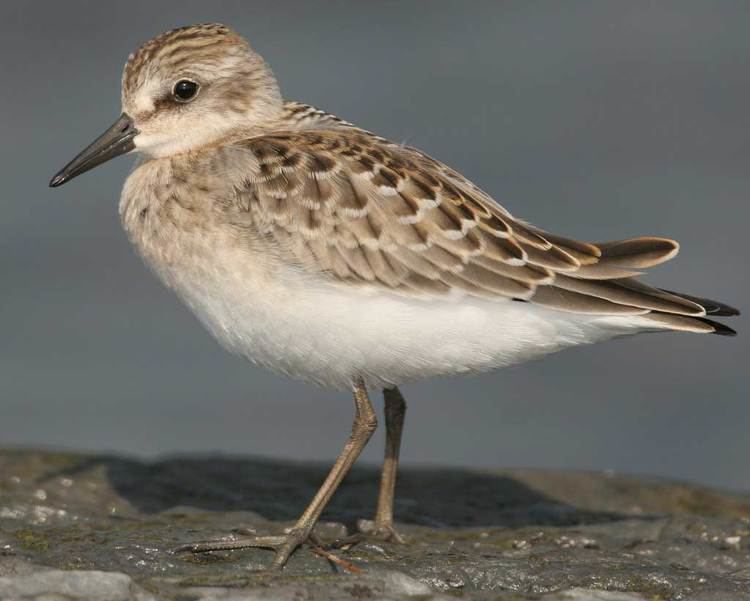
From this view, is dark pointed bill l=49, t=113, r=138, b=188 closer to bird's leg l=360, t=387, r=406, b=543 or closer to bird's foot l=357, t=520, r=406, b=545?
bird's leg l=360, t=387, r=406, b=543

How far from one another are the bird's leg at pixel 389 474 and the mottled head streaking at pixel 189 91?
148 centimetres

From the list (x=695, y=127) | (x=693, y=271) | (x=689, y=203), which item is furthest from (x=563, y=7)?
(x=693, y=271)

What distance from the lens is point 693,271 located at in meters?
11.5

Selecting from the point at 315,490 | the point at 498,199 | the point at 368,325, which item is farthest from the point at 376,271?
the point at 498,199

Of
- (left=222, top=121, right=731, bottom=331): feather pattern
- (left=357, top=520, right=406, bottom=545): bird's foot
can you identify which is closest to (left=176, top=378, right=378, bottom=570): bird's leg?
(left=357, top=520, right=406, bottom=545): bird's foot

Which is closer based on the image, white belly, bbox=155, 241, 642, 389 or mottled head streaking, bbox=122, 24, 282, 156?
white belly, bbox=155, 241, 642, 389

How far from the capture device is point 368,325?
19.9 feet

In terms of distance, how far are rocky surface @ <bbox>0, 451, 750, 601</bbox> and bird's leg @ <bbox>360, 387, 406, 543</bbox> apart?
15 cm

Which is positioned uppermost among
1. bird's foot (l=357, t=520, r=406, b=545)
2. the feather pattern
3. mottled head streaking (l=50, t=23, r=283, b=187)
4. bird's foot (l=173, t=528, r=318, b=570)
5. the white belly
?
mottled head streaking (l=50, t=23, r=283, b=187)

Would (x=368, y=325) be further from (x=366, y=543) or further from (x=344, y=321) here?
(x=366, y=543)

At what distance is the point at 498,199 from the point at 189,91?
553cm

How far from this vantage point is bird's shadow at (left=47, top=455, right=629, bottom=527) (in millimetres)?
7246

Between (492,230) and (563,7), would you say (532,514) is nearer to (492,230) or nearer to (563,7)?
(492,230)

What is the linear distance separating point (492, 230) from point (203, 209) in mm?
1226
